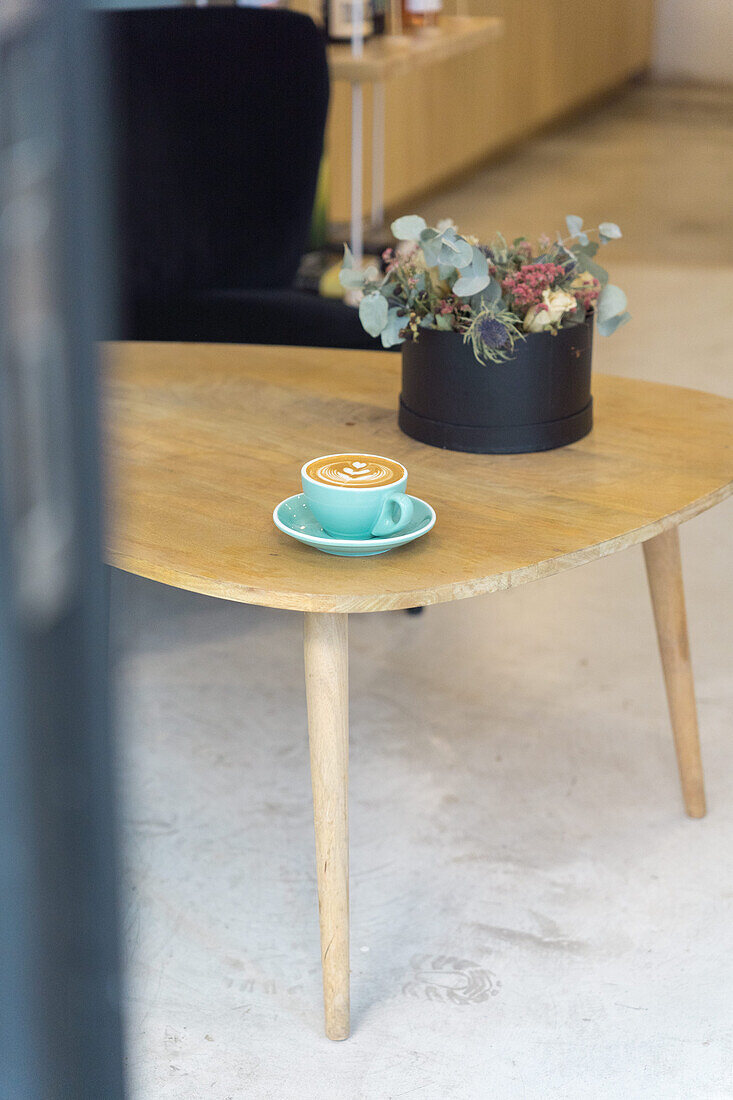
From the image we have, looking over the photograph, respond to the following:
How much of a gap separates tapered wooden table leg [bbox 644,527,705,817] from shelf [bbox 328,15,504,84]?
6.93 feet

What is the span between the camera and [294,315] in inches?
79.7

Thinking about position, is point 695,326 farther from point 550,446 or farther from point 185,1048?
point 185,1048

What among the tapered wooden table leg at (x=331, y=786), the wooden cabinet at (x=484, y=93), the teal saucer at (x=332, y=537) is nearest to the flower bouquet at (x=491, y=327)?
the teal saucer at (x=332, y=537)

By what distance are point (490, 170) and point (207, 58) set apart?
3.18 m

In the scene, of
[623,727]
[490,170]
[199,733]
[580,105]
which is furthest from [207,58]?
[580,105]

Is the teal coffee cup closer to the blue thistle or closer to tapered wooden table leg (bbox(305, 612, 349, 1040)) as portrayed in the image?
tapered wooden table leg (bbox(305, 612, 349, 1040))

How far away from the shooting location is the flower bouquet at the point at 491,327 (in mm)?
1210

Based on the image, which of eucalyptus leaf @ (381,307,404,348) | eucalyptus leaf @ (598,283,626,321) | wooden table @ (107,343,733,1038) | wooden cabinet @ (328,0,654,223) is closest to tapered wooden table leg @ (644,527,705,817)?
wooden table @ (107,343,733,1038)

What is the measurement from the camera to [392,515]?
3.49ft

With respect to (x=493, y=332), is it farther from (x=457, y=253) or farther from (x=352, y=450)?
(x=352, y=450)

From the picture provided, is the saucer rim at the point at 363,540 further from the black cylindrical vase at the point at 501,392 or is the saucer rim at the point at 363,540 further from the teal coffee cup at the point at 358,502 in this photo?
the black cylindrical vase at the point at 501,392

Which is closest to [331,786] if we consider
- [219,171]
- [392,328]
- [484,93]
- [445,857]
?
[445,857]

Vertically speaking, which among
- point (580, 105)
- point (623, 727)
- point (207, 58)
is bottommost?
point (623, 727)

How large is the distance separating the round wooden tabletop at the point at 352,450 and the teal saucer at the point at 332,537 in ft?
0.05
